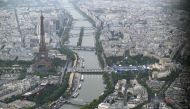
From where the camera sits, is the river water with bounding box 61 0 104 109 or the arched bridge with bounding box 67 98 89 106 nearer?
the arched bridge with bounding box 67 98 89 106

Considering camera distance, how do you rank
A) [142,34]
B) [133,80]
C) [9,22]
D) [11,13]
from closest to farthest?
1. [133,80]
2. [142,34]
3. [9,22]
4. [11,13]

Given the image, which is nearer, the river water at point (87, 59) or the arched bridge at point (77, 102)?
the arched bridge at point (77, 102)

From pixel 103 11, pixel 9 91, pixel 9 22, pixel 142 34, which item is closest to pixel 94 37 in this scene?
pixel 142 34

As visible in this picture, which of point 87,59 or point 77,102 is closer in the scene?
point 77,102

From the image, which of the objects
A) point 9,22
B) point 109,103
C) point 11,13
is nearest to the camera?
point 109,103

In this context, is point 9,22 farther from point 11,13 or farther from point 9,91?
point 9,91

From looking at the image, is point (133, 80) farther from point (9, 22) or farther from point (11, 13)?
point (11, 13)

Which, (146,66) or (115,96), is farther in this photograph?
(146,66)
